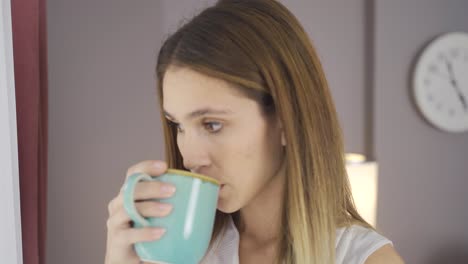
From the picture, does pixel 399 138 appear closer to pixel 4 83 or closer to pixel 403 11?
pixel 403 11

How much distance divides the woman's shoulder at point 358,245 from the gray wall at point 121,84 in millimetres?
998

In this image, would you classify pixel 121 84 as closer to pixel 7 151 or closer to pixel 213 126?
pixel 7 151

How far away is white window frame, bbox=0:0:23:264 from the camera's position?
77 cm

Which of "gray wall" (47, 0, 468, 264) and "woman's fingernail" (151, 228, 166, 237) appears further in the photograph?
"gray wall" (47, 0, 468, 264)

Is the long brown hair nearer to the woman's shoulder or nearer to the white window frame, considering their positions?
the woman's shoulder

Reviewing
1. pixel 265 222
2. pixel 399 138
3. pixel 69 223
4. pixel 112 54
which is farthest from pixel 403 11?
pixel 69 223

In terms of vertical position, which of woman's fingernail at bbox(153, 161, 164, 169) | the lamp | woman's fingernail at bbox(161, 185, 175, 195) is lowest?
the lamp

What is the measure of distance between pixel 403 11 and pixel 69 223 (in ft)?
5.96

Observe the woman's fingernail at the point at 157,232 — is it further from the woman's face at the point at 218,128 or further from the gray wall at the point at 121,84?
the gray wall at the point at 121,84

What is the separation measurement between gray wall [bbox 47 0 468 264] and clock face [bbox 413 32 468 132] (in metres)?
0.10

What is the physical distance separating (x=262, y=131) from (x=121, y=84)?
1.02 metres

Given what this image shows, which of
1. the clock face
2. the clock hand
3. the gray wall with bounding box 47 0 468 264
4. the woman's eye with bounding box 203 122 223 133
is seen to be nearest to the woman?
the woman's eye with bounding box 203 122 223 133

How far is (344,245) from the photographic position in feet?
2.84

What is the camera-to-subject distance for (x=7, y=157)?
79 centimetres
